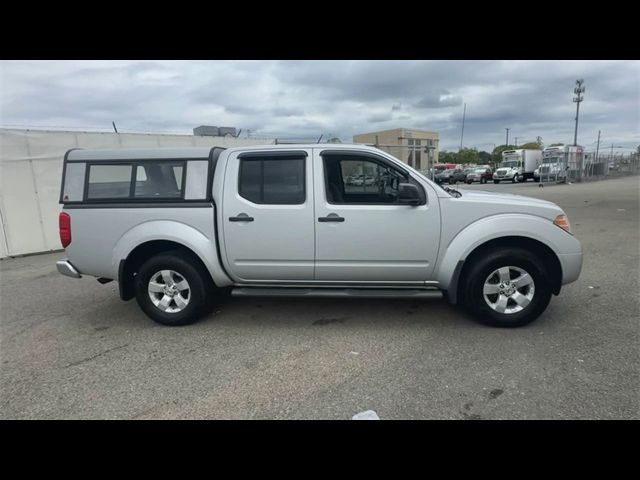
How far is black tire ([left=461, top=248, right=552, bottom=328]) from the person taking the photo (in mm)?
Answer: 3766

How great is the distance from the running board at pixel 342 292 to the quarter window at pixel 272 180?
958 millimetres

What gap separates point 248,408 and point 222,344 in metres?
1.12

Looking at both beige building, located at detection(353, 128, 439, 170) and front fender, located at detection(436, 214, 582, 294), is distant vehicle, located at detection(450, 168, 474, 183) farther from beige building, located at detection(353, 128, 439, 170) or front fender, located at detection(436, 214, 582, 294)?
front fender, located at detection(436, 214, 582, 294)

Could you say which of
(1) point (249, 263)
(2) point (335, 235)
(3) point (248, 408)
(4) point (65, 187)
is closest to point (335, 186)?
(2) point (335, 235)

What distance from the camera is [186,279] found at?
13.4 feet

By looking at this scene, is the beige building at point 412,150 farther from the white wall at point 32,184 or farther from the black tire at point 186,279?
the white wall at point 32,184

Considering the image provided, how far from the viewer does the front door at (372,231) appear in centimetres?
385

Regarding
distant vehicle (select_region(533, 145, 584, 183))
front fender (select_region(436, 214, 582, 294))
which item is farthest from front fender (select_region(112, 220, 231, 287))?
distant vehicle (select_region(533, 145, 584, 183))

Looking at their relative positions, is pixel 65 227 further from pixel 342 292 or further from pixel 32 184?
pixel 32 184

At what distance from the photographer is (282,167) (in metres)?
4.06

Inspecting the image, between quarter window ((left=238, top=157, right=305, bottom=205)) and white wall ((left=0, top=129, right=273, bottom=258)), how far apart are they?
22.6ft

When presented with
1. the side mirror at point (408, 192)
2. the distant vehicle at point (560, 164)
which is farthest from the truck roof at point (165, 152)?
the distant vehicle at point (560, 164)

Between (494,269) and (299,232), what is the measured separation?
6.60ft

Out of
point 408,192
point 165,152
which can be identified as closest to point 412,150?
point 408,192
